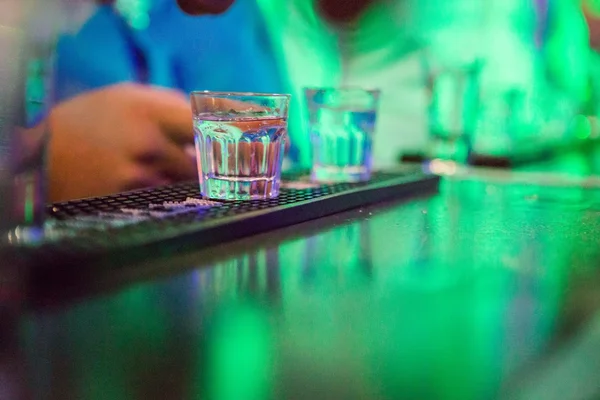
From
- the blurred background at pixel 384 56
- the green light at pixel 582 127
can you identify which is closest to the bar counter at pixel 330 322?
the blurred background at pixel 384 56

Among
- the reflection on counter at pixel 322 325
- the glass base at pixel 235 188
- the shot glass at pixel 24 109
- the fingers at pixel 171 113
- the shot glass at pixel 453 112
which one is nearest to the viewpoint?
the reflection on counter at pixel 322 325

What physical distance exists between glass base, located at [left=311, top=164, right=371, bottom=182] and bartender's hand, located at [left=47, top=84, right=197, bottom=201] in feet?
0.61

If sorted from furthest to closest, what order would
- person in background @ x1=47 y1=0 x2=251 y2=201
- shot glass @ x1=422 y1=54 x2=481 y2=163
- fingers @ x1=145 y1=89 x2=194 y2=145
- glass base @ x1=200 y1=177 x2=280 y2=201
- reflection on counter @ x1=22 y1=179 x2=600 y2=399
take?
shot glass @ x1=422 y1=54 x2=481 y2=163 < fingers @ x1=145 y1=89 x2=194 y2=145 < person in background @ x1=47 y1=0 x2=251 y2=201 < glass base @ x1=200 y1=177 x2=280 y2=201 < reflection on counter @ x1=22 y1=179 x2=600 y2=399

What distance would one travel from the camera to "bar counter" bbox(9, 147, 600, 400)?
0.32m

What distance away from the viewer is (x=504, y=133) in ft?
5.72

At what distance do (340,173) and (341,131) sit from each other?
58 millimetres

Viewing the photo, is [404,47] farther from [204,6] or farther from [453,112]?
[204,6]

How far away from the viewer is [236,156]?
782 mm

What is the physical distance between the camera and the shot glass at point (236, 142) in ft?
2.57

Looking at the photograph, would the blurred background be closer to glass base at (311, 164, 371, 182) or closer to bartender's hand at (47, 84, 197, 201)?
bartender's hand at (47, 84, 197, 201)

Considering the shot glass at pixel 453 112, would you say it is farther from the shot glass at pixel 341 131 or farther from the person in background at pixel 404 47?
the shot glass at pixel 341 131

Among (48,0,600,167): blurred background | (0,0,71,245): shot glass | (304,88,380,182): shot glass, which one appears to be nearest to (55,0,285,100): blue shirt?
(48,0,600,167): blurred background

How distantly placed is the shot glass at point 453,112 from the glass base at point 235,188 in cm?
84

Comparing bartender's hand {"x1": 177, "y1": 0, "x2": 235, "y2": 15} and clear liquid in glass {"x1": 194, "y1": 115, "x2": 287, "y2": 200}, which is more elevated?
bartender's hand {"x1": 177, "y1": 0, "x2": 235, "y2": 15}
